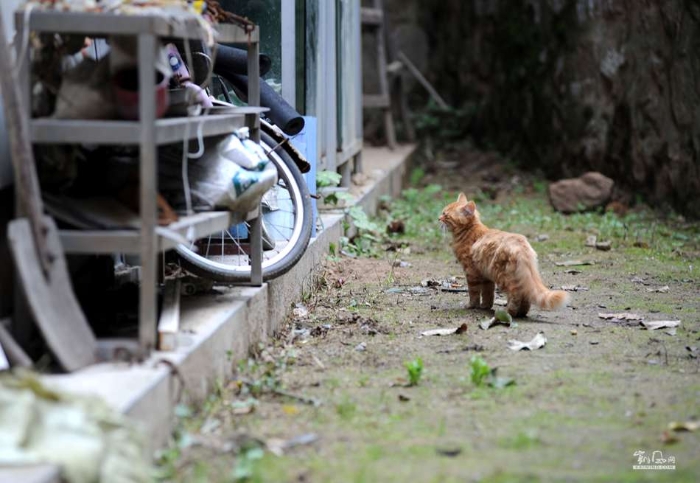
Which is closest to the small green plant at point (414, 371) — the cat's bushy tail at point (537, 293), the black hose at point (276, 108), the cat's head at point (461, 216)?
the cat's bushy tail at point (537, 293)

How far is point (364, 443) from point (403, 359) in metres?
1.19

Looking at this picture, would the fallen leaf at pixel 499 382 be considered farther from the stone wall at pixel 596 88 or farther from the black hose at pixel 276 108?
the stone wall at pixel 596 88

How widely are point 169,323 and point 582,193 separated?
7082 mm

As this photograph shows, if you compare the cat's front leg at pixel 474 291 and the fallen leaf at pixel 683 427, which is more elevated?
the fallen leaf at pixel 683 427

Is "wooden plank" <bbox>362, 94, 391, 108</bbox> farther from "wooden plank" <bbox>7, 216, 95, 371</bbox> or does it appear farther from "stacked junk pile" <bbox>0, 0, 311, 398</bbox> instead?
"wooden plank" <bbox>7, 216, 95, 371</bbox>

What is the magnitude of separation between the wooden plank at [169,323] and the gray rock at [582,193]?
21.4ft

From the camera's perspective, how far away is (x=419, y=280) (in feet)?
21.5

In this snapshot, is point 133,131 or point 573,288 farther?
point 573,288

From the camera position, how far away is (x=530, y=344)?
4617 mm

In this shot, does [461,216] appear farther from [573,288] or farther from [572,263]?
[572,263]

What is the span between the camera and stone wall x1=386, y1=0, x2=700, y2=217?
9336 millimetres

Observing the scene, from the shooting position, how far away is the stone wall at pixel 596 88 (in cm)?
934

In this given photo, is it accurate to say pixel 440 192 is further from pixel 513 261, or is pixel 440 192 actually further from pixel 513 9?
pixel 513 261

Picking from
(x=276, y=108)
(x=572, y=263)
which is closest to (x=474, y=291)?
(x=276, y=108)
